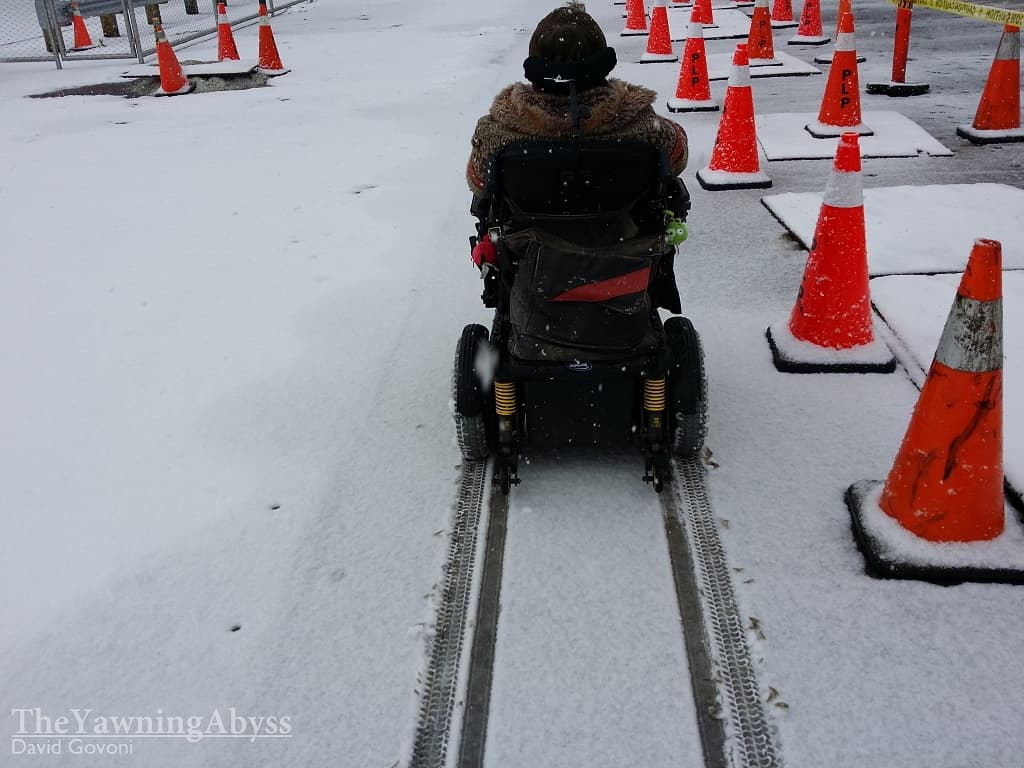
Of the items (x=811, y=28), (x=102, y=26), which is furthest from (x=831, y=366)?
(x=102, y=26)

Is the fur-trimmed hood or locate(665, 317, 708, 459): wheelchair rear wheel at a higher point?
the fur-trimmed hood

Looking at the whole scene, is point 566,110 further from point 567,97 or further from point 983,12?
point 983,12

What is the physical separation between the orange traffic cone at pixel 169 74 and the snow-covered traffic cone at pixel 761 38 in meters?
6.64

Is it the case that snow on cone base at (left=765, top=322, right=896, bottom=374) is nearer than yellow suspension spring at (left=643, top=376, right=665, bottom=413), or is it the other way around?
yellow suspension spring at (left=643, top=376, right=665, bottom=413)

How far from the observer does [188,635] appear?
204 cm

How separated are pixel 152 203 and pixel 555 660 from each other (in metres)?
4.86

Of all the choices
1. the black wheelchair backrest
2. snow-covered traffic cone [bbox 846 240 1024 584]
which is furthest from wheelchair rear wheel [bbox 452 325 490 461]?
snow-covered traffic cone [bbox 846 240 1024 584]

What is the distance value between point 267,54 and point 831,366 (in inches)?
371

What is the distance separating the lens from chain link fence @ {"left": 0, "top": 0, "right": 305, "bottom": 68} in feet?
37.7

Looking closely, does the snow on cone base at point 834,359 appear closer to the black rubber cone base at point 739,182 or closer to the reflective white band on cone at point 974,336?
the reflective white band on cone at point 974,336

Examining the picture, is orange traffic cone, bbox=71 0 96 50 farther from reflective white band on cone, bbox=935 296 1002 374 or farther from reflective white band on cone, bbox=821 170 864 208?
reflective white band on cone, bbox=935 296 1002 374

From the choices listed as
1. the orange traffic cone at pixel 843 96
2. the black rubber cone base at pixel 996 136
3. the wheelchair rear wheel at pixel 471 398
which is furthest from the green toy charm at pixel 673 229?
the black rubber cone base at pixel 996 136

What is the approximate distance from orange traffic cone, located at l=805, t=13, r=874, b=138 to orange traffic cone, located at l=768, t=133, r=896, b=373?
3442mm

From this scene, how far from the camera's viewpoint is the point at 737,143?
204 inches
